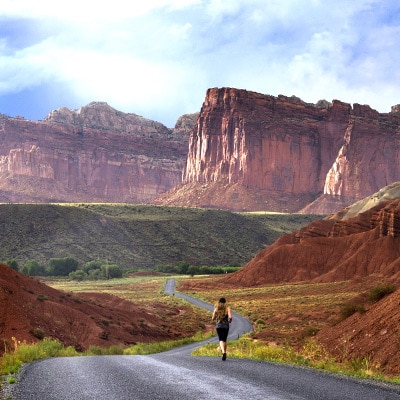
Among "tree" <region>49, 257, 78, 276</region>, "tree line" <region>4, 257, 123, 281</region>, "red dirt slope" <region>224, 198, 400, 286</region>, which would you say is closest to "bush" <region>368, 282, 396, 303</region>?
"red dirt slope" <region>224, 198, 400, 286</region>

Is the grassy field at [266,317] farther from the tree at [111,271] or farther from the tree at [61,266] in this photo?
the tree at [61,266]

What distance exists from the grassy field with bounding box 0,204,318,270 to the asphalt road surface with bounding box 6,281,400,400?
379ft

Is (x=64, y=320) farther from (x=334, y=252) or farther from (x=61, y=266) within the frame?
(x=61, y=266)

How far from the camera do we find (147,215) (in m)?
177

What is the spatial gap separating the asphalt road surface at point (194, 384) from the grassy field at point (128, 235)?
379 feet

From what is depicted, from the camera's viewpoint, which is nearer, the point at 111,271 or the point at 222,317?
the point at 222,317

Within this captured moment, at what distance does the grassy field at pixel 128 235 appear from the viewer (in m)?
142

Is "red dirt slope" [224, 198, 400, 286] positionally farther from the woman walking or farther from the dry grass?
the woman walking

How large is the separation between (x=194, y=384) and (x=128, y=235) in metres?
142

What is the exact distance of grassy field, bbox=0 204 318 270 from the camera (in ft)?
468

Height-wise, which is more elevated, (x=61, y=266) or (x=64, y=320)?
(x=64, y=320)

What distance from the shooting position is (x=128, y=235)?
15538 cm

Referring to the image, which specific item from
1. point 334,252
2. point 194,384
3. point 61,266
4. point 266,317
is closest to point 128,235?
point 61,266

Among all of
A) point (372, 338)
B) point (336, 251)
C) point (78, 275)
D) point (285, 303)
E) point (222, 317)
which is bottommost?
point (78, 275)
